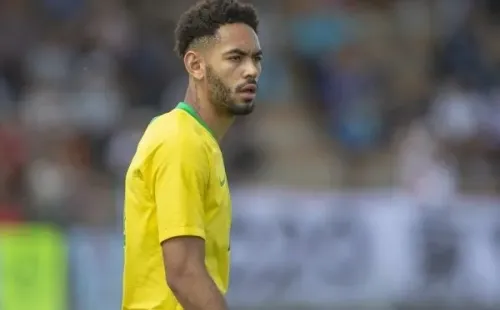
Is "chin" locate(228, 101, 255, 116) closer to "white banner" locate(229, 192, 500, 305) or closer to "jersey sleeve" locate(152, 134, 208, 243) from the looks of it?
"jersey sleeve" locate(152, 134, 208, 243)

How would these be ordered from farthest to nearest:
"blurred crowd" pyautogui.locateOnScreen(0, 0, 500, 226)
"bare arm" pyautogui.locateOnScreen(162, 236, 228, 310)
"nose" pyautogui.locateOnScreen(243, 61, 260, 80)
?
"blurred crowd" pyautogui.locateOnScreen(0, 0, 500, 226) < "nose" pyautogui.locateOnScreen(243, 61, 260, 80) < "bare arm" pyautogui.locateOnScreen(162, 236, 228, 310)

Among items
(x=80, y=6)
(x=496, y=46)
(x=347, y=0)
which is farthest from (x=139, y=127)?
(x=496, y=46)

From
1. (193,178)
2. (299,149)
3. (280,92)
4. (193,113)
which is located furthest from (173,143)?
(280,92)

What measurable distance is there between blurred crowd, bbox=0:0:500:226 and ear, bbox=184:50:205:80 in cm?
807

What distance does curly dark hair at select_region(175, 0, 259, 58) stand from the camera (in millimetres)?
4207

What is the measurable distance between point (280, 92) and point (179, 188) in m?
11.1

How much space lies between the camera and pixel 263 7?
15750 mm

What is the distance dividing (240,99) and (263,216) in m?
8.42

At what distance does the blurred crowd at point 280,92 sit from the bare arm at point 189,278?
27.5 feet

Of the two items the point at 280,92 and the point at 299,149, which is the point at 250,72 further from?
the point at 280,92

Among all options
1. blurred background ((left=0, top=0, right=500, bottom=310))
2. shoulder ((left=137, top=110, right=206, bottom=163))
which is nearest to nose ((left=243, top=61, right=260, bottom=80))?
shoulder ((left=137, top=110, right=206, bottom=163))

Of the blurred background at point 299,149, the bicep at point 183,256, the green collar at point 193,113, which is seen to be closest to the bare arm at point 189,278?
the bicep at point 183,256

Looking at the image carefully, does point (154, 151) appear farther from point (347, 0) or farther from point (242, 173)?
point (347, 0)

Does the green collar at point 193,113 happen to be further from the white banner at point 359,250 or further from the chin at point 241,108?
the white banner at point 359,250
